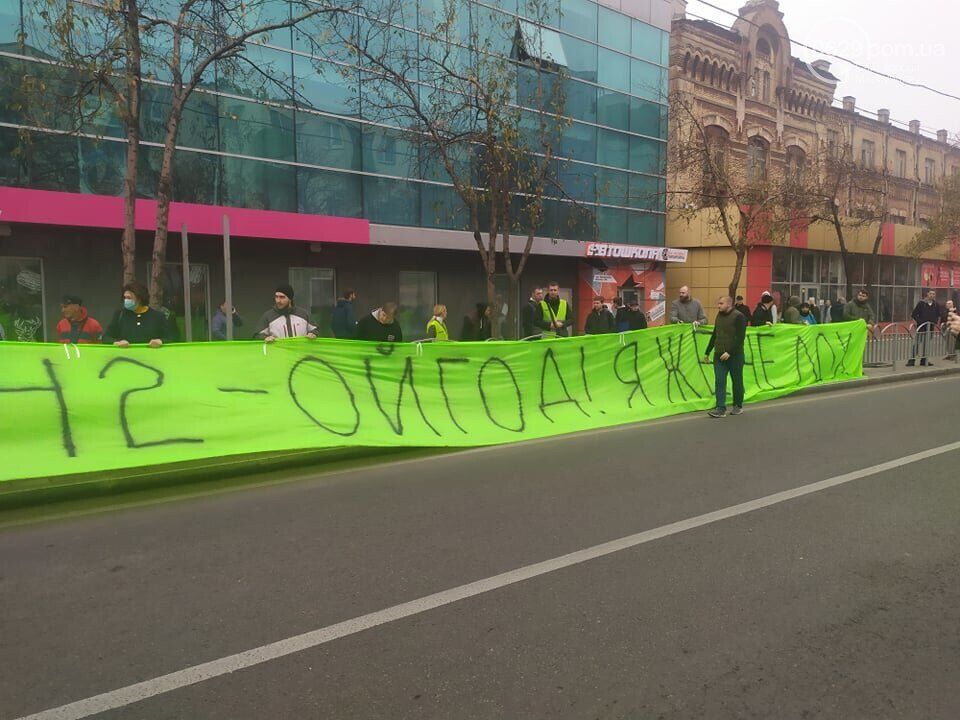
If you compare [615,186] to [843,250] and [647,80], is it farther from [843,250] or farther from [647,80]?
[843,250]

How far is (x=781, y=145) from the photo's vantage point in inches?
1167

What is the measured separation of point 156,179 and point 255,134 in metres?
2.40

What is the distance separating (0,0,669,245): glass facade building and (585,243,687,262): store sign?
0.49 meters

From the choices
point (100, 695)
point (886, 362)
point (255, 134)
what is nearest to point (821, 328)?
point (886, 362)

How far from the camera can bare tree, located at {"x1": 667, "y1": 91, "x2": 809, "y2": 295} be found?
20359 millimetres

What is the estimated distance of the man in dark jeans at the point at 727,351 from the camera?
10070 mm

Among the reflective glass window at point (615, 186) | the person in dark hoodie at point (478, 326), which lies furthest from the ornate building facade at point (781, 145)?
the person in dark hoodie at point (478, 326)

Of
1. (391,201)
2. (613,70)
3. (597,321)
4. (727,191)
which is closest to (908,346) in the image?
(727,191)

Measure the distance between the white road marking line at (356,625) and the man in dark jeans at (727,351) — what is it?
4565 mm

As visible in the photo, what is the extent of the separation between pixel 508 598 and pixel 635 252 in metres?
20.9

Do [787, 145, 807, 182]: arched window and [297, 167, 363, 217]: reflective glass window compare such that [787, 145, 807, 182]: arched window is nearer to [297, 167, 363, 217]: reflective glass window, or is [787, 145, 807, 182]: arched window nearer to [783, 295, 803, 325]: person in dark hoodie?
[783, 295, 803, 325]: person in dark hoodie

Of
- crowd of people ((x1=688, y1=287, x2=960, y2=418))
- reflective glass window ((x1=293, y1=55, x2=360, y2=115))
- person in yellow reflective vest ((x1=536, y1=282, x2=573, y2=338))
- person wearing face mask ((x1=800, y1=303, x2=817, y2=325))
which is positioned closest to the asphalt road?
crowd of people ((x1=688, y1=287, x2=960, y2=418))

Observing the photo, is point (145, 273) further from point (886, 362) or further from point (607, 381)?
point (886, 362)

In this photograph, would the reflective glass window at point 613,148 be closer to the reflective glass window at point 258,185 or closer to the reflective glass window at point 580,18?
the reflective glass window at point 580,18
